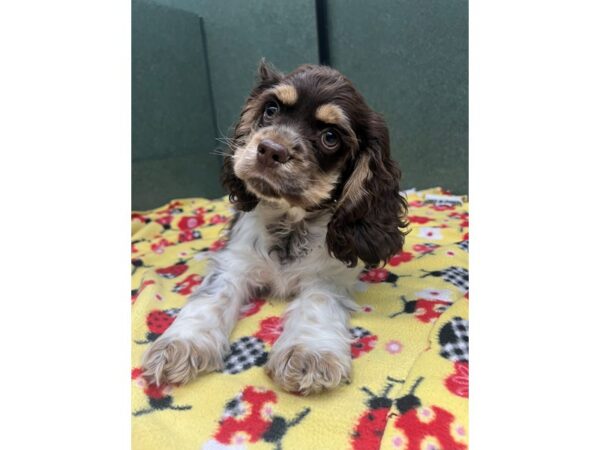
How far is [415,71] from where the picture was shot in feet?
14.1

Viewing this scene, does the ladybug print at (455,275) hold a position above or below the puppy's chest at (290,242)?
below

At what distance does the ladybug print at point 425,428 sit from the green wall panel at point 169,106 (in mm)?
3934

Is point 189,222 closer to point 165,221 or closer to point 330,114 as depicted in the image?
point 165,221

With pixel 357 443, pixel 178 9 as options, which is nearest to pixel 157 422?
pixel 357 443

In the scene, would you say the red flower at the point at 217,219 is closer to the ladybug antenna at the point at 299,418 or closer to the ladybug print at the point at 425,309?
the ladybug print at the point at 425,309

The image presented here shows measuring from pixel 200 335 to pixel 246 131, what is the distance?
1.17m

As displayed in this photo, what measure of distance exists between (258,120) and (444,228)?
5.92 feet

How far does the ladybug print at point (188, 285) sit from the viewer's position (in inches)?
99.5

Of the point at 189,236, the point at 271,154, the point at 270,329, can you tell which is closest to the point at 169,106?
the point at 189,236

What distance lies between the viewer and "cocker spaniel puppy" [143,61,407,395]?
5.50 feet

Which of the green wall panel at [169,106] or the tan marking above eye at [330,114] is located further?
the green wall panel at [169,106]

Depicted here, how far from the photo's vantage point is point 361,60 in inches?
176

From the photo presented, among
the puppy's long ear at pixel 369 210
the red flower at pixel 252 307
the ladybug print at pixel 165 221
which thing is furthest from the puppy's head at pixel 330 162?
the ladybug print at pixel 165 221

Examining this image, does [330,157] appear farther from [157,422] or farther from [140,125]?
[140,125]
